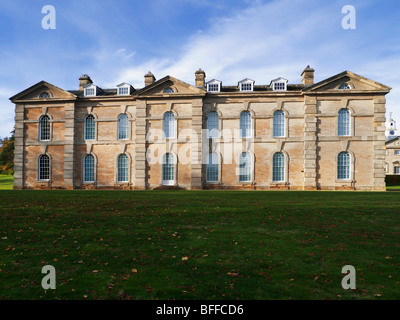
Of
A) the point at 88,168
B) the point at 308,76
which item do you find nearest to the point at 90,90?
the point at 88,168

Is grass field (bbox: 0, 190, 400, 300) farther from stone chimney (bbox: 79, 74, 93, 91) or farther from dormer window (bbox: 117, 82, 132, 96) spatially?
stone chimney (bbox: 79, 74, 93, 91)

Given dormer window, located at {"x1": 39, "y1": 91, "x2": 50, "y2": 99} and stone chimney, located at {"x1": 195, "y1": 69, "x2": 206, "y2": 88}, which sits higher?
stone chimney, located at {"x1": 195, "y1": 69, "x2": 206, "y2": 88}

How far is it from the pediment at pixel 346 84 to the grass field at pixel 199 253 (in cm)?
2079

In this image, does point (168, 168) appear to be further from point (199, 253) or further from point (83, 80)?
point (199, 253)

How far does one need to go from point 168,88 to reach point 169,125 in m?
4.56

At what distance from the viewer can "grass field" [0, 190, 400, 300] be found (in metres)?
5.59

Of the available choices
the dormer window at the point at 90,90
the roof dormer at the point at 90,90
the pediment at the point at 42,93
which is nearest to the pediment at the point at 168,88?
the roof dormer at the point at 90,90

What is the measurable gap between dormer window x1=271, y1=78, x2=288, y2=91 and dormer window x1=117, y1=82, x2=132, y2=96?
18037 millimetres

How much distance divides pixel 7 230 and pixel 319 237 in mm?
11600

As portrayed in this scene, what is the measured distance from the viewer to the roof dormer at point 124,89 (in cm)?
3353

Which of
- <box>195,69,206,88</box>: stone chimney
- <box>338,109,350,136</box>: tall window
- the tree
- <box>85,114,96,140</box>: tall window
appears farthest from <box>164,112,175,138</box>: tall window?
the tree

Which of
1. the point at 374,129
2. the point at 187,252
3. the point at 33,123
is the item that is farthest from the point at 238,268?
the point at 33,123

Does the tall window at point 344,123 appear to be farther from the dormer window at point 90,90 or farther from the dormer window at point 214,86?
the dormer window at point 90,90

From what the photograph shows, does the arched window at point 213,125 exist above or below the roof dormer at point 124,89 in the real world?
below
